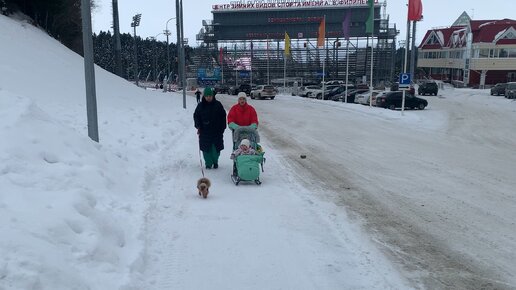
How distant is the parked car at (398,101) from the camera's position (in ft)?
112

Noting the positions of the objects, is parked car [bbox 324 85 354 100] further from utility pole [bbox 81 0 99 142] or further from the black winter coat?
utility pole [bbox 81 0 99 142]

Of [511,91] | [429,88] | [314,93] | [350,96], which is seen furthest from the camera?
[429,88]

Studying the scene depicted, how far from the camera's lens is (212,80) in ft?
283

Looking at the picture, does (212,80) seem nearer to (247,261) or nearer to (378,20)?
(378,20)

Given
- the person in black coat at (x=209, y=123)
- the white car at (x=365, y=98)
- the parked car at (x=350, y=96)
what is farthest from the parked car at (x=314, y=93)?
the person in black coat at (x=209, y=123)

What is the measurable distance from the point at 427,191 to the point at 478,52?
232 ft

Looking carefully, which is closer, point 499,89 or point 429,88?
point 499,89

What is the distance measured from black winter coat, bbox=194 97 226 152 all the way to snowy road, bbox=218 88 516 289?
2035 millimetres

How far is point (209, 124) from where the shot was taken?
10102mm

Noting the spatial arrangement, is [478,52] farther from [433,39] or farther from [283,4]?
[283,4]

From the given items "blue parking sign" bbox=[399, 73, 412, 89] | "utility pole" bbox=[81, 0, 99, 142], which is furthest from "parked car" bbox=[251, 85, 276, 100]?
"utility pole" bbox=[81, 0, 99, 142]

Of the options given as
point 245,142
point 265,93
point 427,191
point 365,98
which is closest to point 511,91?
point 365,98

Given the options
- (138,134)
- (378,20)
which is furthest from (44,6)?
(378,20)

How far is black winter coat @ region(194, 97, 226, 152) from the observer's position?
10.1 metres
